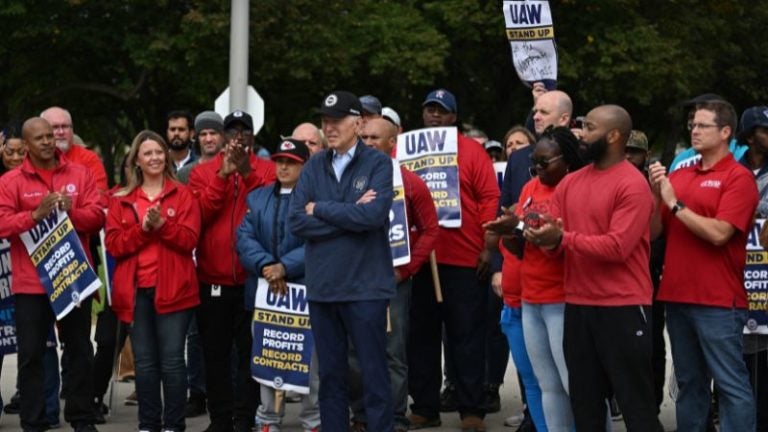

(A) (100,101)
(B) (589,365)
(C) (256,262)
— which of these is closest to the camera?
(B) (589,365)

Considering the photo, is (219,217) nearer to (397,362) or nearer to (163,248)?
(163,248)

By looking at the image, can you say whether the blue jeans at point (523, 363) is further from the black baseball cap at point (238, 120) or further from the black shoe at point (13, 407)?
the black shoe at point (13, 407)

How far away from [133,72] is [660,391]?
22828 mm

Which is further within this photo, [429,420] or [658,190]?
[429,420]

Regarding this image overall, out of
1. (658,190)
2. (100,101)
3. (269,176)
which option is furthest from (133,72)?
(658,190)

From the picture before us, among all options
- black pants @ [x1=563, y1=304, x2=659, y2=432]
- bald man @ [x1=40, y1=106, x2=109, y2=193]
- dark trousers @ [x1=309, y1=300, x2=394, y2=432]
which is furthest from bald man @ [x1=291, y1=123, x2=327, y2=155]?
black pants @ [x1=563, y1=304, x2=659, y2=432]

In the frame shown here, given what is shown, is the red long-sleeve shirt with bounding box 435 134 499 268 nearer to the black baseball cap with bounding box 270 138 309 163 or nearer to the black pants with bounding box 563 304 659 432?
the black baseball cap with bounding box 270 138 309 163

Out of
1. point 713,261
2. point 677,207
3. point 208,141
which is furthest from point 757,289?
point 208,141

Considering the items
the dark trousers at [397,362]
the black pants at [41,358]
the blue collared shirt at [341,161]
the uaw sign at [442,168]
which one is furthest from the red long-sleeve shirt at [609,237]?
the black pants at [41,358]

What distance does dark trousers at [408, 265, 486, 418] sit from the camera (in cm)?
1039

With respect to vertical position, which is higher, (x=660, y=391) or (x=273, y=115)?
(x=273, y=115)

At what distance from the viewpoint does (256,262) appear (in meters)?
9.52

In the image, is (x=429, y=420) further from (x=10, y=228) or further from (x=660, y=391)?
(x=10, y=228)

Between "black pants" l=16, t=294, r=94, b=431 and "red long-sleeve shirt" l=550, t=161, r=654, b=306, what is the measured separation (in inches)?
147
